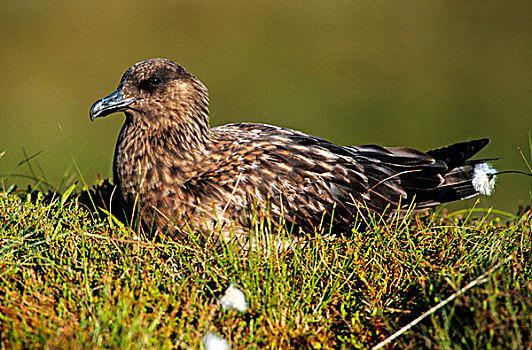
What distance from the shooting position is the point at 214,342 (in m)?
2.54

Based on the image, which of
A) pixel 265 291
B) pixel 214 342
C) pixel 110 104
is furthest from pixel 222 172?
pixel 214 342

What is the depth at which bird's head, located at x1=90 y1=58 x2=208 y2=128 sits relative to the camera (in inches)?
153

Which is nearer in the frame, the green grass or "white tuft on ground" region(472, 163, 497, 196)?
the green grass

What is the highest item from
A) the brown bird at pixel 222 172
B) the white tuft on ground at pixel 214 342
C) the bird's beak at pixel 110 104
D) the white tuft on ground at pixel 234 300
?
the bird's beak at pixel 110 104

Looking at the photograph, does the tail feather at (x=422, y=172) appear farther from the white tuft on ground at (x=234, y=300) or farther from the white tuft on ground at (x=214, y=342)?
the white tuft on ground at (x=214, y=342)

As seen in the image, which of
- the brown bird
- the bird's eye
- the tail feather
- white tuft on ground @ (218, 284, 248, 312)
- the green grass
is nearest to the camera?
the green grass

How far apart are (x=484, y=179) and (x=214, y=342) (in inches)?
113

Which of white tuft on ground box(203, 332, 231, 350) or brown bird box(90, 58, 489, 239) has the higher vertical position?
brown bird box(90, 58, 489, 239)

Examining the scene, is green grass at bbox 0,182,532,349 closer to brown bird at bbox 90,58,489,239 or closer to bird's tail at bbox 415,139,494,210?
brown bird at bbox 90,58,489,239

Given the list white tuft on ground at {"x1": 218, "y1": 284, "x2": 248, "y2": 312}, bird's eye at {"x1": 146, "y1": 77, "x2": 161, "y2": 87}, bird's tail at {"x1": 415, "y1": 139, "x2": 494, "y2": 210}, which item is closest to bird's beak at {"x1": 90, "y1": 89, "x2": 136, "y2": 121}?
bird's eye at {"x1": 146, "y1": 77, "x2": 161, "y2": 87}

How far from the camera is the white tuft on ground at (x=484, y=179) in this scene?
4426 millimetres

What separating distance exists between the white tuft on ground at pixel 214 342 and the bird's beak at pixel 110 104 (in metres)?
1.89

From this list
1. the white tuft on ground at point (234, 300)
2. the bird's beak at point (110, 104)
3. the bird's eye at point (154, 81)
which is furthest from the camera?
the bird's eye at point (154, 81)

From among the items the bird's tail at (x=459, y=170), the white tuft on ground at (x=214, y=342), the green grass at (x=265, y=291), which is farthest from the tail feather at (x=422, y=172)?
the white tuft on ground at (x=214, y=342)
